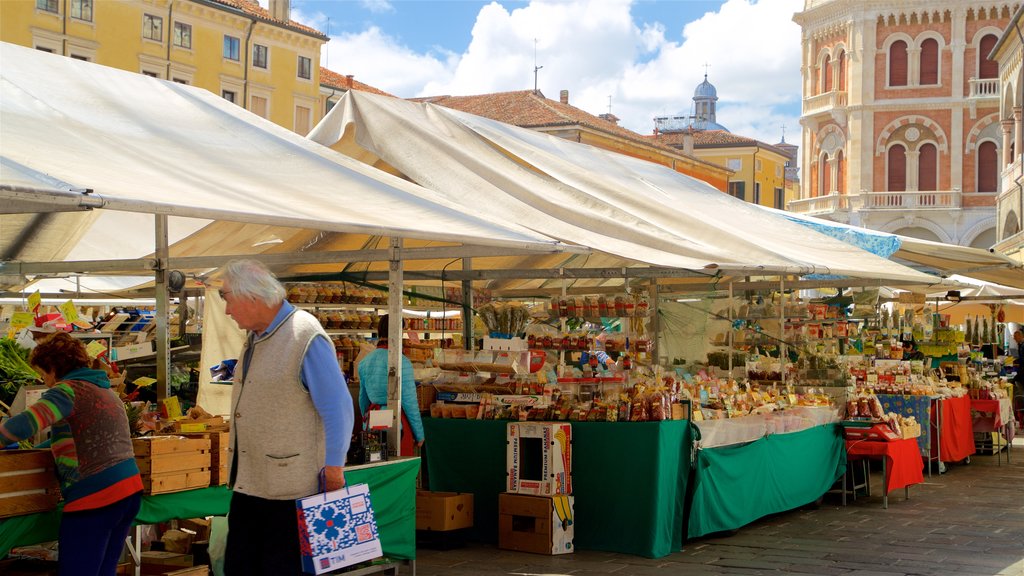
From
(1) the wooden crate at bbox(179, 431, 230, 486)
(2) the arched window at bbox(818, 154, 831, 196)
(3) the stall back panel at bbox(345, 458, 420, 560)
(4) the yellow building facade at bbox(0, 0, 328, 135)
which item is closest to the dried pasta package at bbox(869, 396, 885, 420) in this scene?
(3) the stall back panel at bbox(345, 458, 420, 560)

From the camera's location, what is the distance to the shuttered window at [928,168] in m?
46.3

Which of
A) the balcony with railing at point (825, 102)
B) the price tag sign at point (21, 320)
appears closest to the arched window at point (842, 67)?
the balcony with railing at point (825, 102)

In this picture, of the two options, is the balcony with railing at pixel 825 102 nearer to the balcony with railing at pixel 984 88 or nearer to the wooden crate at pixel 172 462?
the balcony with railing at pixel 984 88

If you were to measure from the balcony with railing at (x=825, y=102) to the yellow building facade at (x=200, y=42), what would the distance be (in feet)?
65.1

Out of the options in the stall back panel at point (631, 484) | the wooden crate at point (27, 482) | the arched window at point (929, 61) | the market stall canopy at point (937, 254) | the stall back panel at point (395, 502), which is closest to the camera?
the wooden crate at point (27, 482)

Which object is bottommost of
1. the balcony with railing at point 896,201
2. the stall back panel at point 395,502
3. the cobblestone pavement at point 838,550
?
the cobblestone pavement at point 838,550

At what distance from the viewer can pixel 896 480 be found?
9648 millimetres

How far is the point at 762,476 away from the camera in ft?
27.8

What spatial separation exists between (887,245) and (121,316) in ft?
24.1

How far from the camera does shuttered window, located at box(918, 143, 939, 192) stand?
46.3 meters

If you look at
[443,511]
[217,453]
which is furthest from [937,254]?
[217,453]

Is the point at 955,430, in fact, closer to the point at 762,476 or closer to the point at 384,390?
the point at 762,476

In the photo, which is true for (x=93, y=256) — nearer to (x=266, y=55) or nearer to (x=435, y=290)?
(x=435, y=290)

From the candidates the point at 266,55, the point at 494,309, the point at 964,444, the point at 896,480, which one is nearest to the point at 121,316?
the point at 494,309
